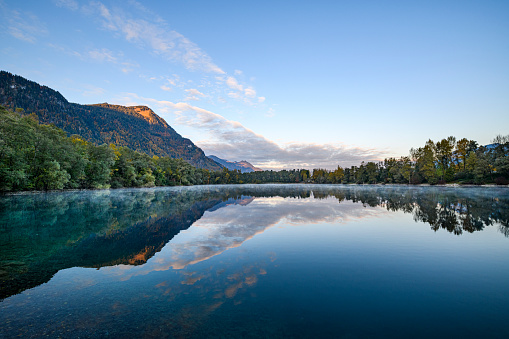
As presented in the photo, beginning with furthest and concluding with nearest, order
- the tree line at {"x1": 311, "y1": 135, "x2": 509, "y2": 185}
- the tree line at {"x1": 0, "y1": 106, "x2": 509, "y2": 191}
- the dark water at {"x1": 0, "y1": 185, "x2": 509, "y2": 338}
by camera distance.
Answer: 1. the tree line at {"x1": 311, "y1": 135, "x2": 509, "y2": 185}
2. the tree line at {"x1": 0, "y1": 106, "x2": 509, "y2": 191}
3. the dark water at {"x1": 0, "y1": 185, "x2": 509, "y2": 338}

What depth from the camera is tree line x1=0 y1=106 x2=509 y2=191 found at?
47469 mm

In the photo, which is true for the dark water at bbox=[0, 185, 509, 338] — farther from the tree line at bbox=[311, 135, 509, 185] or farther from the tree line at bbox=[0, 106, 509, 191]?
the tree line at bbox=[311, 135, 509, 185]

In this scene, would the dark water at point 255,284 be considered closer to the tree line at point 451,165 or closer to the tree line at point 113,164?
the tree line at point 113,164

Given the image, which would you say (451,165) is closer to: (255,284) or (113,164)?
(255,284)

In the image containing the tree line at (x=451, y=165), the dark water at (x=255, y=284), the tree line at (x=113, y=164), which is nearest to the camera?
the dark water at (x=255, y=284)

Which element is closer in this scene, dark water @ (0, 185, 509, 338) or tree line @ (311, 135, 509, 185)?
dark water @ (0, 185, 509, 338)

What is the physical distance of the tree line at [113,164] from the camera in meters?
47.5

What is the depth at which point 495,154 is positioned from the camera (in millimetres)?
→ 80625

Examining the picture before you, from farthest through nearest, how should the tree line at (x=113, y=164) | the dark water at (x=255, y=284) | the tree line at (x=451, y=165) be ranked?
the tree line at (x=451, y=165) → the tree line at (x=113, y=164) → the dark water at (x=255, y=284)

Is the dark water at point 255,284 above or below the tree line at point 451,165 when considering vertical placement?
below

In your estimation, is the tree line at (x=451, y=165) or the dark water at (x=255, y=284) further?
the tree line at (x=451, y=165)

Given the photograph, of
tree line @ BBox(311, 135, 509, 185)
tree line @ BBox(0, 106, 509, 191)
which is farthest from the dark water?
tree line @ BBox(311, 135, 509, 185)

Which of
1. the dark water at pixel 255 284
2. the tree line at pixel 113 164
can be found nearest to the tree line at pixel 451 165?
the tree line at pixel 113 164

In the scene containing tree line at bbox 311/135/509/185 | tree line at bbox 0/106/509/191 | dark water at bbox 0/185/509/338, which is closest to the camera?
dark water at bbox 0/185/509/338
